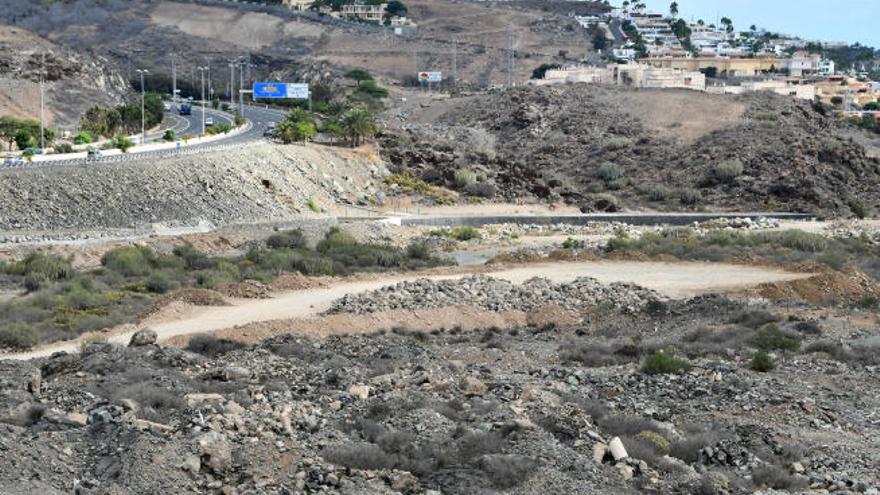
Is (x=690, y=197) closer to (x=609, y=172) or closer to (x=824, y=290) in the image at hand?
(x=609, y=172)

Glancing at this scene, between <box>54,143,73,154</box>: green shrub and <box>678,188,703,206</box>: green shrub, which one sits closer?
<box>54,143,73,154</box>: green shrub

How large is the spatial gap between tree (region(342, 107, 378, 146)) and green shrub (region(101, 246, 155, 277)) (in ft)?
114

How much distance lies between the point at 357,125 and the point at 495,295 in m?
41.4

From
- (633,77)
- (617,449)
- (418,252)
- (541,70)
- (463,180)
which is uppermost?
(617,449)

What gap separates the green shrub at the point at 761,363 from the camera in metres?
30.1

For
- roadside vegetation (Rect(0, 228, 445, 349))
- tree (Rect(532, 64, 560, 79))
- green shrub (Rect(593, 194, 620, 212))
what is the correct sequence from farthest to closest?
tree (Rect(532, 64, 560, 79)) → green shrub (Rect(593, 194, 620, 212)) → roadside vegetation (Rect(0, 228, 445, 349))

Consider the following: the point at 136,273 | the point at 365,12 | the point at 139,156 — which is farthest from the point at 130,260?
the point at 365,12

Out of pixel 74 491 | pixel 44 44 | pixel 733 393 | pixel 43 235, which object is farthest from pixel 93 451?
pixel 44 44

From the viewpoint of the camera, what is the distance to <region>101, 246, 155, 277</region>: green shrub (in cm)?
4522

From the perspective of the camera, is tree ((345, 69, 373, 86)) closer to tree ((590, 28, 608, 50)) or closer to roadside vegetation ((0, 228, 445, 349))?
tree ((590, 28, 608, 50))

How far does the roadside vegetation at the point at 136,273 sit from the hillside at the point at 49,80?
40.9 metres

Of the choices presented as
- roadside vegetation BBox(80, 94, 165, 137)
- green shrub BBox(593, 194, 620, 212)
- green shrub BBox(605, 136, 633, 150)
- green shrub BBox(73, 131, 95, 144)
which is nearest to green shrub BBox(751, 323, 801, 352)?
green shrub BBox(593, 194, 620, 212)

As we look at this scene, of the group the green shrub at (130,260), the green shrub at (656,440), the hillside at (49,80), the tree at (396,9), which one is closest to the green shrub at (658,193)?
the hillside at (49,80)

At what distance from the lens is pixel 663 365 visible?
1155 inches
